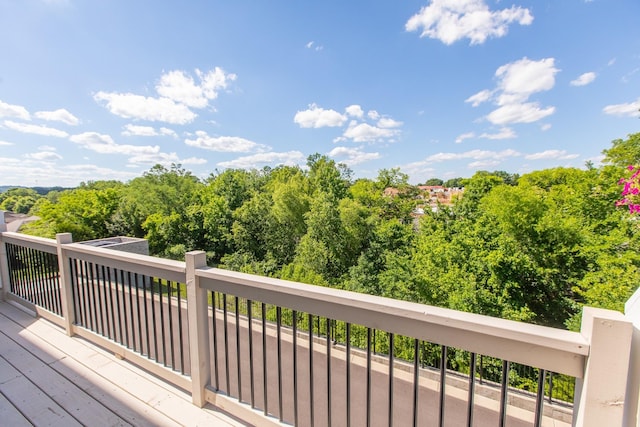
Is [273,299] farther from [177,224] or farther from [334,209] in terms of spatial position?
[177,224]

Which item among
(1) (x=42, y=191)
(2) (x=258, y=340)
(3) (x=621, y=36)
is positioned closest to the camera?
(2) (x=258, y=340)

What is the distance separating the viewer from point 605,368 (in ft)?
2.34

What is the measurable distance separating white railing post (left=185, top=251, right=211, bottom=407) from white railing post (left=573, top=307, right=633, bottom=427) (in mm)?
1755

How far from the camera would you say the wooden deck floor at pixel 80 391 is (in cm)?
165

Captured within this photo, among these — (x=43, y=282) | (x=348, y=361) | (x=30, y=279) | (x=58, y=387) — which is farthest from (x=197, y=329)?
(x=30, y=279)

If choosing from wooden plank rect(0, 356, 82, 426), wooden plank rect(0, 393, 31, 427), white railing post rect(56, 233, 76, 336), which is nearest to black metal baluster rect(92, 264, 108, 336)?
white railing post rect(56, 233, 76, 336)

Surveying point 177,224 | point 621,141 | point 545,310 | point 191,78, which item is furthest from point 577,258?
point 177,224

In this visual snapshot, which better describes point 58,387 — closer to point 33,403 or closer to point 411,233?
Answer: point 33,403

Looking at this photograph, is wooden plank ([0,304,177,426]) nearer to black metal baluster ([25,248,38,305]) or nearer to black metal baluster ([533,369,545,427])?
black metal baluster ([25,248,38,305])

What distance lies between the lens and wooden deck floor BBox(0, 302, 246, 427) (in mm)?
1653

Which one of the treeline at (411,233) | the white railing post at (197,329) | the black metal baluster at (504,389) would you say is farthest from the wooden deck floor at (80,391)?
the treeline at (411,233)

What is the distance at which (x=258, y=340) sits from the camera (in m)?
5.74

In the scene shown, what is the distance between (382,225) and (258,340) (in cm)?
1261

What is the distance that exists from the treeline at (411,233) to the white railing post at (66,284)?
10353 mm
